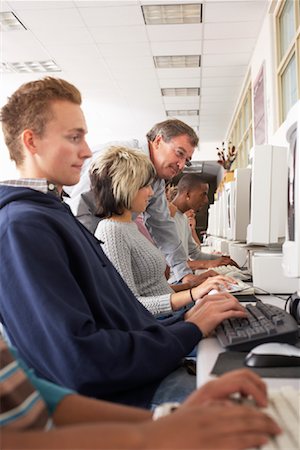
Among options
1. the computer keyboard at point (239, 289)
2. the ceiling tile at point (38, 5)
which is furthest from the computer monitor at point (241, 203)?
the ceiling tile at point (38, 5)

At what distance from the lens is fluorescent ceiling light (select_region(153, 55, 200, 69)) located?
5.74m

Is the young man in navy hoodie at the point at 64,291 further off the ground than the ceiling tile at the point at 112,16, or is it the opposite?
the ceiling tile at the point at 112,16

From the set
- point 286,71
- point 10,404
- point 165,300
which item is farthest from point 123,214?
point 286,71

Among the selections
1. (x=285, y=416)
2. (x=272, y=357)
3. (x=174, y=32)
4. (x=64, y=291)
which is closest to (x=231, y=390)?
(x=285, y=416)

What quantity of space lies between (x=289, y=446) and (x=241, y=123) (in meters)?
7.24

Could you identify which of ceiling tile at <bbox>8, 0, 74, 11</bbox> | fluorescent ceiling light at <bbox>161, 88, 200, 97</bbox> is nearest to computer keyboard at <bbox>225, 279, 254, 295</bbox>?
ceiling tile at <bbox>8, 0, 74, 11</bbox>

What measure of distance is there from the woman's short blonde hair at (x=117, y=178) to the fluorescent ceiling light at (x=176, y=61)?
4234 millimetres

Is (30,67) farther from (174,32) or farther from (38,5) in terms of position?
(174,32)

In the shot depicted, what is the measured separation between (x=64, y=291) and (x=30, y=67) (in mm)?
5650

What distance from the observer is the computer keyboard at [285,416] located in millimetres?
549

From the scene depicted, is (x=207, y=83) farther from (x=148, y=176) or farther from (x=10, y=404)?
(x=10, y=404)

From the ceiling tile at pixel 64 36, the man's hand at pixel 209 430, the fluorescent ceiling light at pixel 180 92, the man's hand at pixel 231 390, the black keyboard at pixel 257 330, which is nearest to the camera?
the man's hand at pixel 209 430

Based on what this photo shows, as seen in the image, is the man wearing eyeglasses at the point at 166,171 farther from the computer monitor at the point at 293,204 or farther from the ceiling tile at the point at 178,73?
the ceiling tile at the point at 178,73

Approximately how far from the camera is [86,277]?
1.10 metres
